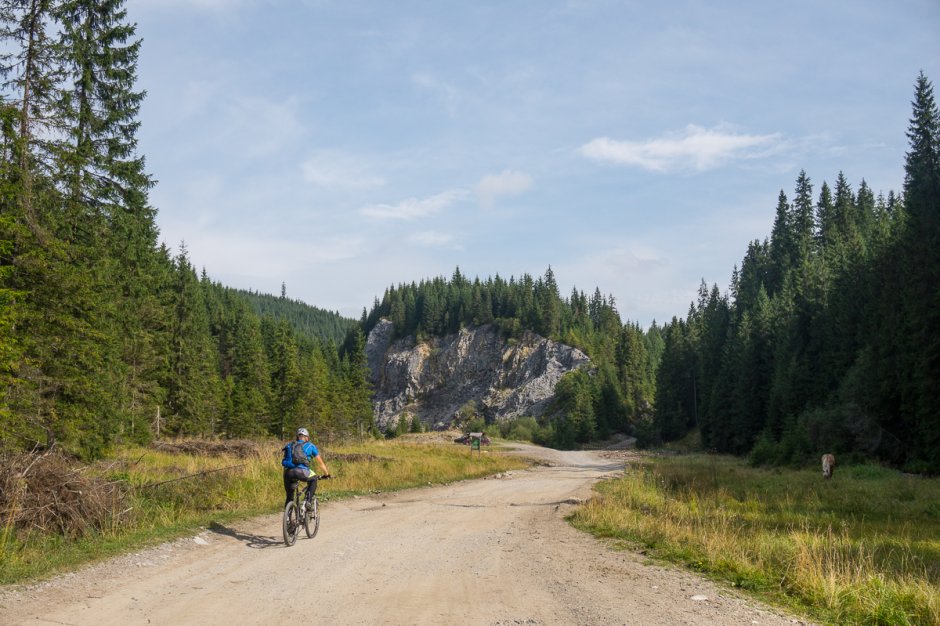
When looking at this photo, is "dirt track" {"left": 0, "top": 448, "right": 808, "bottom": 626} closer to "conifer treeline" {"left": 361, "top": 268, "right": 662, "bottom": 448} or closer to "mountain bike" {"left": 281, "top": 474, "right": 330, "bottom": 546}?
"mountain bike" {"left": 281, "top": 474, "right": 330, "bottom": 546}

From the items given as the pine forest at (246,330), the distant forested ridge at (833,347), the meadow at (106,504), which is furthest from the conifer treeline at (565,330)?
the meadow at (106,504)

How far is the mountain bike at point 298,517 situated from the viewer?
37.5ft

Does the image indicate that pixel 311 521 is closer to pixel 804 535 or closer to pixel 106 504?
pixel 106 504

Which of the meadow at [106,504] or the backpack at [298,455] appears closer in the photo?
the meadow at [106,504]

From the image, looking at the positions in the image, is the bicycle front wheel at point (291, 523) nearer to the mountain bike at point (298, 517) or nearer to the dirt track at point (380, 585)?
the mountain bike at point (298, 517)

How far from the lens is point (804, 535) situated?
12078mm

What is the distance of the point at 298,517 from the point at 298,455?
1.25m

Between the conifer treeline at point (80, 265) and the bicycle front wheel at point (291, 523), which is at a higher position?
the conifer treeline at point (80, 265)

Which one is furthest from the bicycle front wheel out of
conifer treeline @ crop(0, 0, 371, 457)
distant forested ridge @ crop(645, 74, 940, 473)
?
distant forested ridge @ crop(645, 74, 940, 473)

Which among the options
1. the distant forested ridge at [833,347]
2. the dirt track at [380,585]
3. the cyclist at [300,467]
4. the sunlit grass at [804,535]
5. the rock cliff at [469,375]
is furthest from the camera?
the rock cliff at [469,375]

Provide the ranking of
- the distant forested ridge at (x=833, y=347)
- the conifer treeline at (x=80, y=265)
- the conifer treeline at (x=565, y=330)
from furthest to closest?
1. the conifer treeline at (x=565, y=330)
2. the distant forested ridge at (x=833, y=347)
3. the conifer treeline at (x=80, y=265)

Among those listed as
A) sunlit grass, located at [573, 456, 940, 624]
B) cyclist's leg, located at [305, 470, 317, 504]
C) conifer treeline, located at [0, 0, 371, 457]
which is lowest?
sunlit grass, located at [573, 456, 940, 624]

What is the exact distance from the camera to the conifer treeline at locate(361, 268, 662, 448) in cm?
10725

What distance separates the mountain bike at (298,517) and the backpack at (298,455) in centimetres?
41
